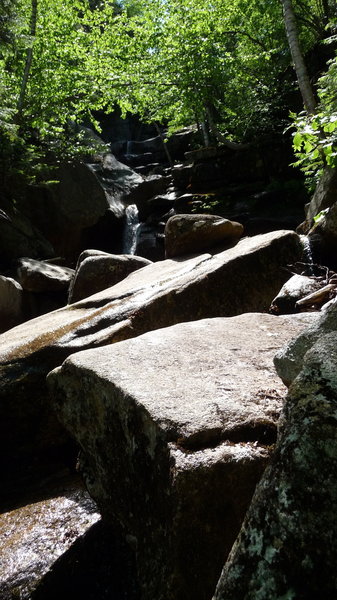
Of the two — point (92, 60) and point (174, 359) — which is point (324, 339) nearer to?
point (174, 359)

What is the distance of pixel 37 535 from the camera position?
340 cm

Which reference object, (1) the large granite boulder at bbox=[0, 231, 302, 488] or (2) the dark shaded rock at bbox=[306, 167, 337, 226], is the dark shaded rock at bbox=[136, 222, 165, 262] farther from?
(1) the large granite boulder at bbox=[0, 231, 302, 488]

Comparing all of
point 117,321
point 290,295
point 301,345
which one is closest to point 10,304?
point 117,321

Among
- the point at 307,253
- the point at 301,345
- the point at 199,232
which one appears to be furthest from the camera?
the point at 307,253

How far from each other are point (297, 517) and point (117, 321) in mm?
3661

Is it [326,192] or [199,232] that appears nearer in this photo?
[199,232]

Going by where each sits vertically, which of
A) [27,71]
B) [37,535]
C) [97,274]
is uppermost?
Answer: [27,71]

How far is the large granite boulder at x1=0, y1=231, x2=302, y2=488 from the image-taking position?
4.39m

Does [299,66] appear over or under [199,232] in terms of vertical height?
over

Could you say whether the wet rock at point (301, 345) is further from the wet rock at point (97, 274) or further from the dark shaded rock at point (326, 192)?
the dark shaded rock at point (326, 192)

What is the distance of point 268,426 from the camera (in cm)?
209

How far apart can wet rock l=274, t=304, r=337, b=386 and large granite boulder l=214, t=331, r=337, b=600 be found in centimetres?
71

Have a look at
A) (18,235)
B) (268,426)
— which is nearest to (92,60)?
Answer: (18,235)

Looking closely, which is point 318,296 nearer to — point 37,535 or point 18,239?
point 37,535
